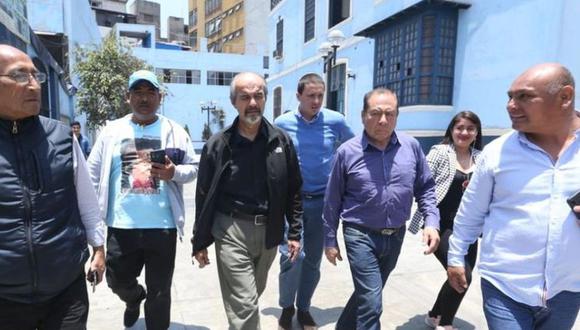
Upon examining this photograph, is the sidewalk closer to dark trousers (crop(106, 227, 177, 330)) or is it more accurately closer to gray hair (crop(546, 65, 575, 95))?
dark trousers (crop(106, 227, 177, 330))

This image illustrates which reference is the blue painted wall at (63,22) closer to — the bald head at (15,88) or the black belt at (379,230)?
the bald head at (15,88)

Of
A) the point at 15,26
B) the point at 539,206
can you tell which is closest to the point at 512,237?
the point at 539,206

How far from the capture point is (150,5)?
66062mm

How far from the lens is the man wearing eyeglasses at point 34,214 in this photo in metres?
1.92

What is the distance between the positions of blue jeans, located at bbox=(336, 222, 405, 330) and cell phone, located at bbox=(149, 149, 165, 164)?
1.29 metres

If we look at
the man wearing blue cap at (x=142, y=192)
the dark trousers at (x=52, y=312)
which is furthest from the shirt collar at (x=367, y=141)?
the dark trousers at (x=52, y=312)

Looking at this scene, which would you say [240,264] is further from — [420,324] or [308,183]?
[420,324]

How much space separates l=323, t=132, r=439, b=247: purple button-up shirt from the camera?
283 centimetres

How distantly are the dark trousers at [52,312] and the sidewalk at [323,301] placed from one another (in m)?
1.62

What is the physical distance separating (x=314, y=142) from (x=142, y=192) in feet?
4.63

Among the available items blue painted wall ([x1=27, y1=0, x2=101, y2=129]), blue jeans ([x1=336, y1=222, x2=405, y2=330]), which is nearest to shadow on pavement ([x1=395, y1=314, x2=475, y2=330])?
blue jeans ([x1=336, y1=222, x2=405, y2=330])

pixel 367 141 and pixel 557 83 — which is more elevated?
pixel 557 83

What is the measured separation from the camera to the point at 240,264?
274cm

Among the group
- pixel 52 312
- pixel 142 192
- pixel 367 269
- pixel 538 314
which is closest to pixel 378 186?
pixel 367 269
